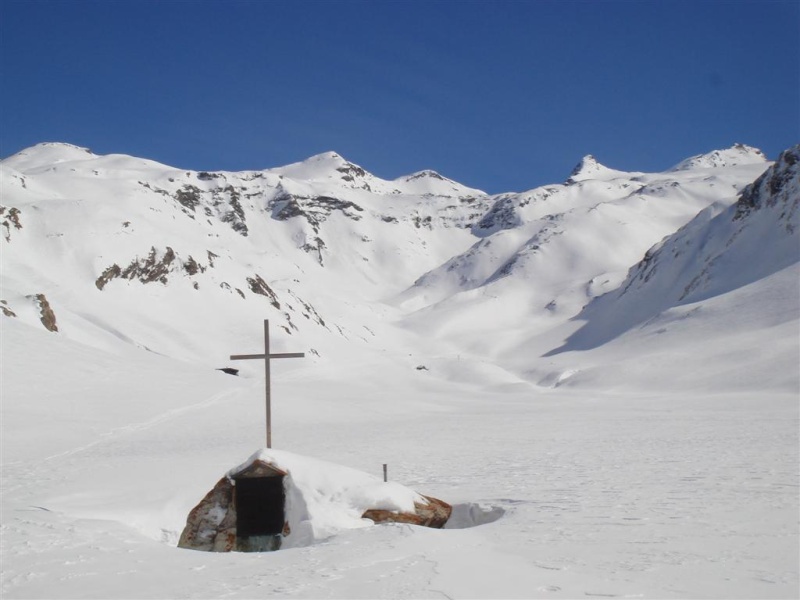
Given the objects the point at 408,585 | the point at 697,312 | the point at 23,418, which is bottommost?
the point at 408,585

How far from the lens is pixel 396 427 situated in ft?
96.9

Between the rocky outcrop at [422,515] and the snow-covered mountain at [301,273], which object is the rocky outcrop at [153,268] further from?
the rocky outcrop at [422,515]

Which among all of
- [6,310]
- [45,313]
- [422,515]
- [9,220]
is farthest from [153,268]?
[422,515]

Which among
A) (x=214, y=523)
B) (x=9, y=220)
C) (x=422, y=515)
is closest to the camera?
→ (x=214, y=523)

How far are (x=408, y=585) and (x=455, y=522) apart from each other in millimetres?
5481

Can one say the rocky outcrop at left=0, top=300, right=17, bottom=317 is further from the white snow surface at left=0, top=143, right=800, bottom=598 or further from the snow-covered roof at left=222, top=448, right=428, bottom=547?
the snow-covered roof at left=222, top=448, right=428, bottom=547

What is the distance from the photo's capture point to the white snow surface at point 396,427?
8.83 m

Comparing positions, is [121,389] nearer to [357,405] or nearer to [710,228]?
[357,405]

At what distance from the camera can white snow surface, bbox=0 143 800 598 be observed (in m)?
8.83

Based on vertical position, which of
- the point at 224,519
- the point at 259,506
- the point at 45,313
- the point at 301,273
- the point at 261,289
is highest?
the point at 301,273

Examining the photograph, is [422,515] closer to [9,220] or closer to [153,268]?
[153,268]

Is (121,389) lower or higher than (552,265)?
lower

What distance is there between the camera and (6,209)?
6366cm

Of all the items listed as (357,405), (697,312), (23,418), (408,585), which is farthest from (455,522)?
(697,312)
